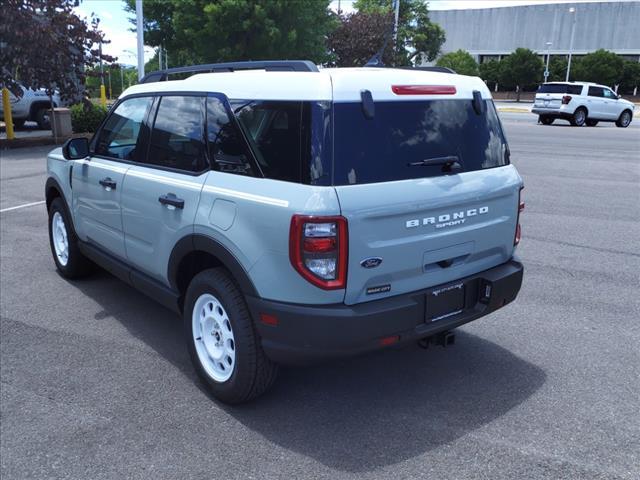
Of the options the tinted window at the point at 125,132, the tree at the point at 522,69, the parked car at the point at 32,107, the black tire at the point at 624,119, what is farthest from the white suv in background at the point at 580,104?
the tree at the point at 522,69

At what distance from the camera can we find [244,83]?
3.40 meters

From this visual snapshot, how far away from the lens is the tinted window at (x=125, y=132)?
433cm

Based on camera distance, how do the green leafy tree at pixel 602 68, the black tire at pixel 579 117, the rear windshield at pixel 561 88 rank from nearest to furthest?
the rear windshield at pixel 561 88 < the black tire at pixel 579 117 < the green leafy tree at pixel 602 68

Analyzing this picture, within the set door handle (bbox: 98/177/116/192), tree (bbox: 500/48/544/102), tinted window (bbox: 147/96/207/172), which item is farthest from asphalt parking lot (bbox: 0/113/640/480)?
tree (bbox: 500/48/544/102)

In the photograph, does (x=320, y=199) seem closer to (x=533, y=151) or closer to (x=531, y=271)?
(x=531, y=271)

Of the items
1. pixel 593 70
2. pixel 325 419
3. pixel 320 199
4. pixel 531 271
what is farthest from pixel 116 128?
pixel 593 70

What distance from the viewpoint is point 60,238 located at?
5.86 meters

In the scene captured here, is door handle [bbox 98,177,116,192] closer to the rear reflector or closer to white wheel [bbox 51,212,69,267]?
white wheel [bbox 51,212,69,267]

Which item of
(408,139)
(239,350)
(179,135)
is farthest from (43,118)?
(408,139)

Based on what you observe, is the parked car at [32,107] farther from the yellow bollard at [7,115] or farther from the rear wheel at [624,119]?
the rear wheel at [624,119]

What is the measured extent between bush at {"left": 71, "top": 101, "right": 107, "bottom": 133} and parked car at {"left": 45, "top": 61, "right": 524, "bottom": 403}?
56.2 feet

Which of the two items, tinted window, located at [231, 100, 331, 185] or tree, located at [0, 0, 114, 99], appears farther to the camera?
tree, located at [0, 0, 114, 99]

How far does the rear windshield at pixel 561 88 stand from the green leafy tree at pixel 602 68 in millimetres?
34807

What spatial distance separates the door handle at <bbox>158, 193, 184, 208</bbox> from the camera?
11.9 ft
